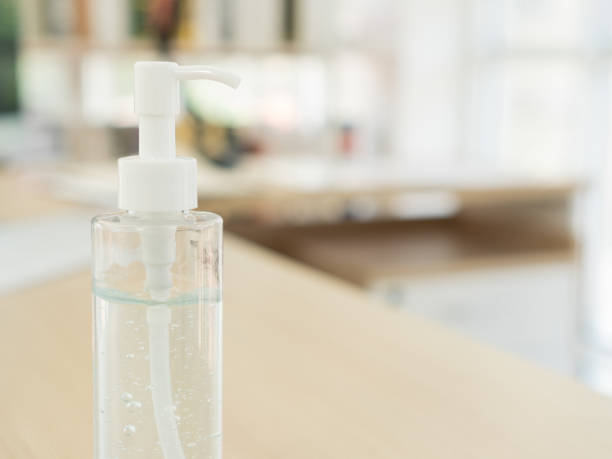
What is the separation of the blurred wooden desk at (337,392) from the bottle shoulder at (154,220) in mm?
123

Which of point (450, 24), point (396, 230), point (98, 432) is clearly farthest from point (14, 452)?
point (450, 24)

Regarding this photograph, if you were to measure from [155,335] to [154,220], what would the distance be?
0.05m

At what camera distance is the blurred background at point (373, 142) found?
1664mm

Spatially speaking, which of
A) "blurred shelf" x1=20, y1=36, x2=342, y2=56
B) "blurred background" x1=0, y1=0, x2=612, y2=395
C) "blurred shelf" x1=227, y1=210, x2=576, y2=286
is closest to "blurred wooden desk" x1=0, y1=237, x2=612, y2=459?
"blurred background" x1=0, y1=0, x2=612, y2=395

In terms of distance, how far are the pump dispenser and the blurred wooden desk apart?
2.5 inches

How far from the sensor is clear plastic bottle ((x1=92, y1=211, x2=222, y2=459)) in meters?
0.31

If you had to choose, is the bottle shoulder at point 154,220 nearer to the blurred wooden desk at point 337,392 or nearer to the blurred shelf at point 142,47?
the blurred wooden desk at point 337,392

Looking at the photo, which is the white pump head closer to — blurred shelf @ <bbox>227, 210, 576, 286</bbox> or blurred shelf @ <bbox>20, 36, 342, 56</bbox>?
blurred shelf @ <bbox>227, 210, 576, 286</bbox>

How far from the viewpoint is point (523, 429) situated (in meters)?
0.39

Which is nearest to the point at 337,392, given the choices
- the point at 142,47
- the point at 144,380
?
the point at 144,380

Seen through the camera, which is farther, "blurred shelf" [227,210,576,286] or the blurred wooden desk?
"blurred shelf" [227,210,576,286]

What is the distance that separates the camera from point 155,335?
311mm

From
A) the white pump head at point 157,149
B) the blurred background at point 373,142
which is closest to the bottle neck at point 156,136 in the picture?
the white pump head at point 157,149

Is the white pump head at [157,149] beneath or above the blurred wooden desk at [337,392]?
above
